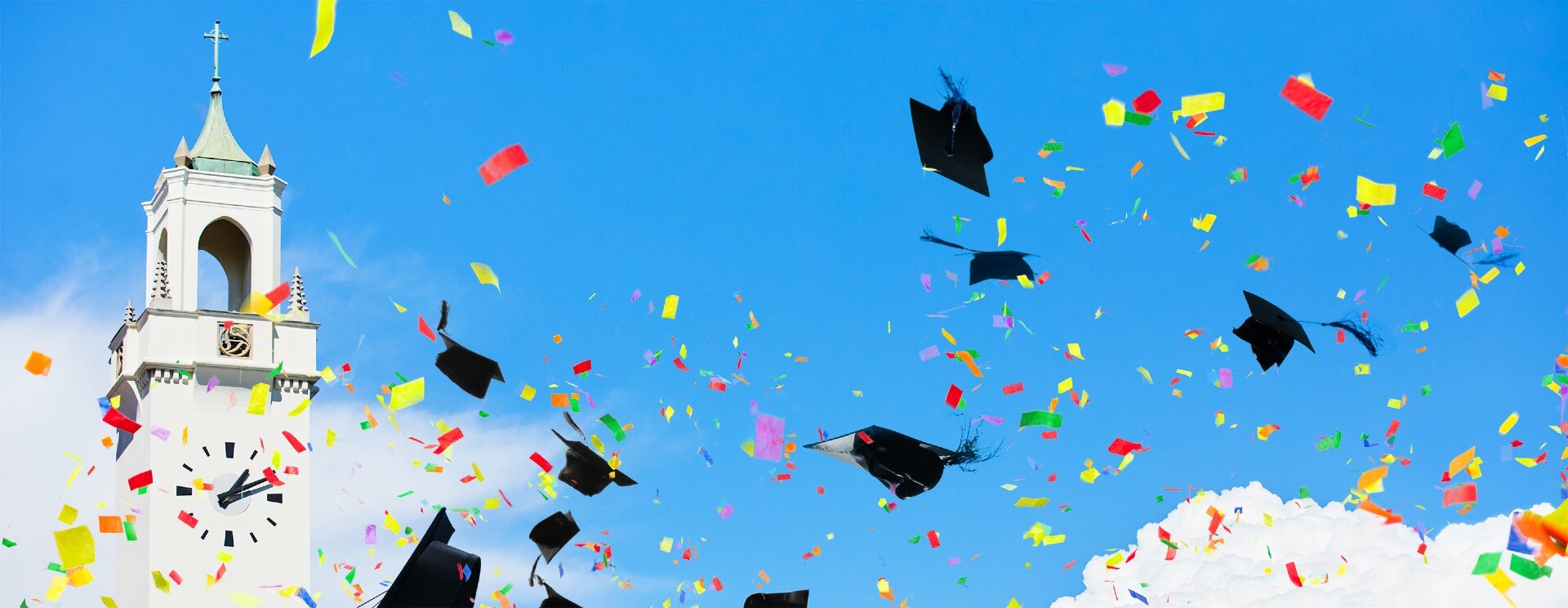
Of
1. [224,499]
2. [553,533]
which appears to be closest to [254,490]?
[224,499]

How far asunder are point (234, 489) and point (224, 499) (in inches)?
13.1

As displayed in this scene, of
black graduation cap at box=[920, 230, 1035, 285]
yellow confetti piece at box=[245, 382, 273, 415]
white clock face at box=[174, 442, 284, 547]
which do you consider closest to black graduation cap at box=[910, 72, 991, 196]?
black graduation cap at box=[920, 230, 1035, 285]

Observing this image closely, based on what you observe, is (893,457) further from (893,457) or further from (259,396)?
(259,396)

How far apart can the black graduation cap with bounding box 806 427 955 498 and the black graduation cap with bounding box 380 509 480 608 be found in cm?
198

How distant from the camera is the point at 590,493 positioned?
1075cm

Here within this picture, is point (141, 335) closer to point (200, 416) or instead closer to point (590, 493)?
point (200, 416)

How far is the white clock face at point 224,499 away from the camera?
1471 inches

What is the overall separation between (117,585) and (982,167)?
32.7 meters

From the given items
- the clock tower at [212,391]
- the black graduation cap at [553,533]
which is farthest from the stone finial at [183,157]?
the black graduation cap at [553,533]

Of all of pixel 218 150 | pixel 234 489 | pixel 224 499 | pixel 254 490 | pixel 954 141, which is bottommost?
pixel 954 141

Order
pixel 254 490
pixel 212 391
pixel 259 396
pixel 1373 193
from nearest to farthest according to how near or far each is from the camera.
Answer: pixel 1373 193 → pixel 259 396 → pixel 212 391 → pixel 254 490

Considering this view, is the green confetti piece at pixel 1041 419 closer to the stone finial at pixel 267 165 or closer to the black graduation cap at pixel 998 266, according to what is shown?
the black graduation cap at pixel 998 266

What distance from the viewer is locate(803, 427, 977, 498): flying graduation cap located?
10.7m

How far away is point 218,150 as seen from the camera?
38.8 meters
